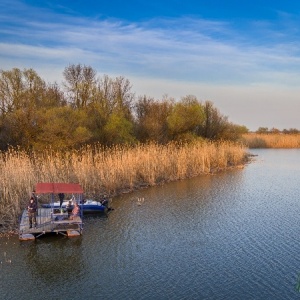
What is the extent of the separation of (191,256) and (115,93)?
76.1 feet

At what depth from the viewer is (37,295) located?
29.2 feet

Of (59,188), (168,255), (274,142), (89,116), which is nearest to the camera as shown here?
(168,255)

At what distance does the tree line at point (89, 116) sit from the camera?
22875 mm

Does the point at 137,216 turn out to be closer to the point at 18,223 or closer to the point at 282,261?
the point at 18,223

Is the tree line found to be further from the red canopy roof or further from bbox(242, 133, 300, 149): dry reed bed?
bbox(242, 133, 300, 149): dry reed bed

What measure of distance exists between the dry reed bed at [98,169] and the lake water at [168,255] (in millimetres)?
1940

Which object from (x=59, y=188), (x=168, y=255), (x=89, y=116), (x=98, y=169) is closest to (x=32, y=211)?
(x=59, y=188)

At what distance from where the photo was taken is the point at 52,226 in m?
13.0

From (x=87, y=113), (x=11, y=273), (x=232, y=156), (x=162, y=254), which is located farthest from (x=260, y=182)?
(x=11, y=273)

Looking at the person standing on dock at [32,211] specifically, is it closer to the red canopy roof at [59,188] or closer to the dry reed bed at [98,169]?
the red canopy roof at [59,188]

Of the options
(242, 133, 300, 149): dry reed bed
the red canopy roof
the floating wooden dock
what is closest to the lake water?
the floating wooden dock

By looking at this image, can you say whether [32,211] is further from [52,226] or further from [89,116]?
[89,116]

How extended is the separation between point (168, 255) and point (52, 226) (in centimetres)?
409

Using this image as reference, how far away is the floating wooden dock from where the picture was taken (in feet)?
41.2
